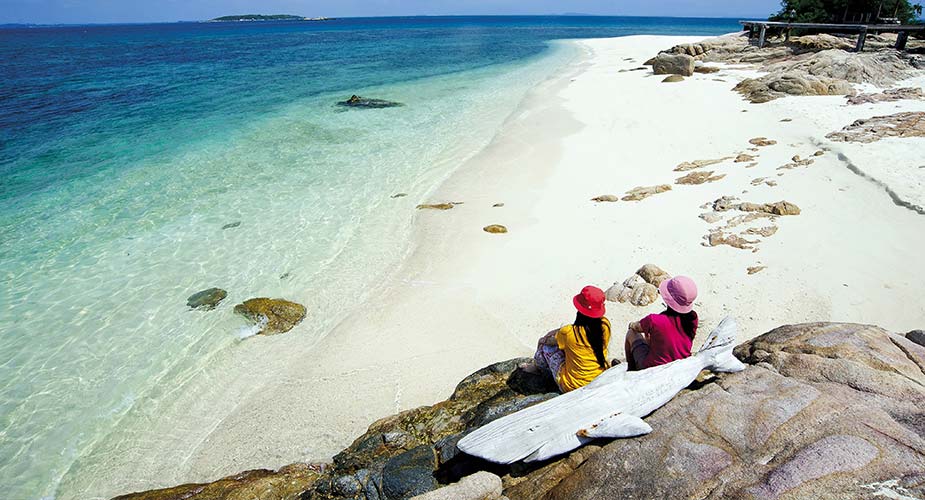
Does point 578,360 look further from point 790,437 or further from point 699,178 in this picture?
point 699,178

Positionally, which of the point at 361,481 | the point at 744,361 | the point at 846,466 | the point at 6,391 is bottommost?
the point at 6,391

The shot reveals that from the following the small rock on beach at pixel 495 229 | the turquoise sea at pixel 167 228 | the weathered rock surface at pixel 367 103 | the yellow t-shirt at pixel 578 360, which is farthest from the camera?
the weathered rock surface at pixel 367 103

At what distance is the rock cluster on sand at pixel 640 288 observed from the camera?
834cm

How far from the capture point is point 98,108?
27672mm

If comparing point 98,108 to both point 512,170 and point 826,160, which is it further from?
point 826,160

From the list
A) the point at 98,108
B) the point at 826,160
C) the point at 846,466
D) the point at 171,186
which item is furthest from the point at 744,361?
the point at 98,108

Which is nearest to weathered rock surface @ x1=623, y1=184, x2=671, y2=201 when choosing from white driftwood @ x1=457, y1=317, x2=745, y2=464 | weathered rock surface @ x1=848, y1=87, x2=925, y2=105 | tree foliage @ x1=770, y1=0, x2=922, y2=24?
white driftwood @ x1=457, y1=317, x2=745, y2=464

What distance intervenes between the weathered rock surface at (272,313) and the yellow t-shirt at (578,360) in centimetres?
606

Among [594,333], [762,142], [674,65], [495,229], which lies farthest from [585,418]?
[674,65]

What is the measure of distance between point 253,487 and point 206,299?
585cm

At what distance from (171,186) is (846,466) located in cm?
1873

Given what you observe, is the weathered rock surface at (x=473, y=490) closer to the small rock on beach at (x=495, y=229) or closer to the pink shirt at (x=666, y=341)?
the pink shirt at (x=666, y=341)

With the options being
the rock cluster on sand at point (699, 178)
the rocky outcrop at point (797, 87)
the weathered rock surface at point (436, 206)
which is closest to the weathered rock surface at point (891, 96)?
the rocky outcrop at point (797, 87)

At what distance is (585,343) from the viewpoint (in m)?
5.09
